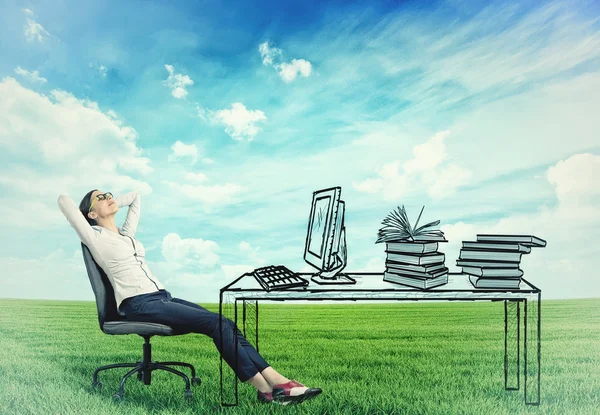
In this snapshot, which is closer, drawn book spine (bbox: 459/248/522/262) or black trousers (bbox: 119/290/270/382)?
black trousers (bbox: 119/290/270/382)

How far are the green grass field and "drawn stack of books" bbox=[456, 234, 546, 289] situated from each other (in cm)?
68

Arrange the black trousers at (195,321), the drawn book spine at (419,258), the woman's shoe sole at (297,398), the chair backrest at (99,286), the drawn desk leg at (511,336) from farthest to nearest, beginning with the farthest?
the drawn desk leg at (511,336)
the chair backrest at (99,286)
the drawn book spine at (419,258)
the black trousers at (195,321)
the woman's shoe sole at (297,398)

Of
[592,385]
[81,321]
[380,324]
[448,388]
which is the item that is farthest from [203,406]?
[81,321]

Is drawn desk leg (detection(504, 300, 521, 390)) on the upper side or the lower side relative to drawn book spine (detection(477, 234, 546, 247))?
lower

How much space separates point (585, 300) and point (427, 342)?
21.1 feet

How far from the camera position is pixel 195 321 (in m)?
3.27

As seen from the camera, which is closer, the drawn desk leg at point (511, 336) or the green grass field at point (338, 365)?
the green grass field at point (338, 365)

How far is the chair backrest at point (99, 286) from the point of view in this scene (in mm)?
3416

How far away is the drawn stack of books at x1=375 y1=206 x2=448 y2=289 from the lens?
10.7ft

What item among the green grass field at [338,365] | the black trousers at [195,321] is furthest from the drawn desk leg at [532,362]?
the black trousers at [195,321]

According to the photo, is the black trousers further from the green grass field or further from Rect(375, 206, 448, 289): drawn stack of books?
Rect(375, 206, 448, 289): drawn stack of books

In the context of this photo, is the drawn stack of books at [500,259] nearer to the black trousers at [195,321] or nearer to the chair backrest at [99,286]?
the black trousers at [195,321]

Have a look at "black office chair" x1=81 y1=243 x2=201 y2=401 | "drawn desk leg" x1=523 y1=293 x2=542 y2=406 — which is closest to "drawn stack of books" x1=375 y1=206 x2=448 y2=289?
"drawn desk leg" x1=523 y1=293 x2=542 y2=406

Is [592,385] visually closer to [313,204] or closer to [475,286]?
[475,286]
